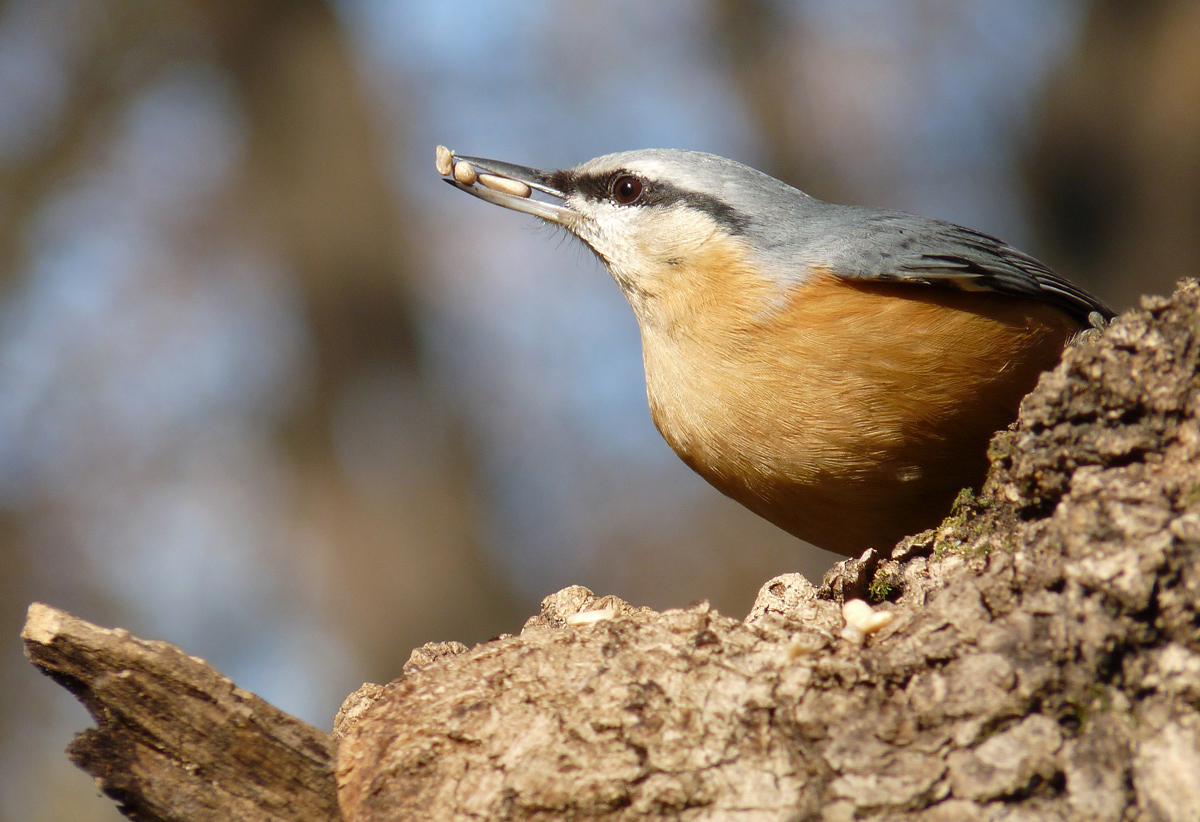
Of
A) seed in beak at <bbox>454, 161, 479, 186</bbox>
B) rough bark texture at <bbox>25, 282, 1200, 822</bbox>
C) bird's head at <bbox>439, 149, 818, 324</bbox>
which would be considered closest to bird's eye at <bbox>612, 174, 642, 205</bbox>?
bird's head at <bbox>439, 149, 818, 324</bbox>

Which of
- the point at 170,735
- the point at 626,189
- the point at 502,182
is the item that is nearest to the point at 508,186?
the point at 502,182

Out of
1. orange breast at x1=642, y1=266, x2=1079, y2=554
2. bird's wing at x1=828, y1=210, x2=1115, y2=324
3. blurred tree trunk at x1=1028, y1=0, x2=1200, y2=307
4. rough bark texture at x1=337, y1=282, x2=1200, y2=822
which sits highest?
blurred tree trunk at x1=1028, y1=0, x2=1200, y2=307

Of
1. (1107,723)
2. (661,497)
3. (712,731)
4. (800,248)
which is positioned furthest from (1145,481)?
(661,497)

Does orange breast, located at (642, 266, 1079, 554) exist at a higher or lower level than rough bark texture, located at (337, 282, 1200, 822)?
higher

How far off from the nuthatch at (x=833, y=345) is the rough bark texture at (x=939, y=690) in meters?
0.76

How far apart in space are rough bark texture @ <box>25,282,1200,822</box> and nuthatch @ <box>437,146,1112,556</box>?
75 centimetres

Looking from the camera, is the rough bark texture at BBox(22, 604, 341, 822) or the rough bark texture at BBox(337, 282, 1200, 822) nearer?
the rough bark texture at BBox(337, 282, 1200, 822)

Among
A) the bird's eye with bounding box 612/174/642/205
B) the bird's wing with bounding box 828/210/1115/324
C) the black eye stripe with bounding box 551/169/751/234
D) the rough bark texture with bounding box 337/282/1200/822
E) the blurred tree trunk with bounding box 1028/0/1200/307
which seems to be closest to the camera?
the rough bark texture with bounding box 337/282/1200/822

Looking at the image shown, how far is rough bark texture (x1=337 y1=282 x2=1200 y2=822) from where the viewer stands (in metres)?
2.05

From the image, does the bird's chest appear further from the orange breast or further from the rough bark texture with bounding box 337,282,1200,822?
the rough bark texture with bounding box 337,282,1200,822

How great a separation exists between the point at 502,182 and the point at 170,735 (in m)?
2.80

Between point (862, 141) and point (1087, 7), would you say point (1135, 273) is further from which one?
point (862, 141)

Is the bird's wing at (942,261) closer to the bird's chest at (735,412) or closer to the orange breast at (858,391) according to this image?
the orange breast at (858,391)

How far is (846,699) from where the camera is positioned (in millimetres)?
2234
